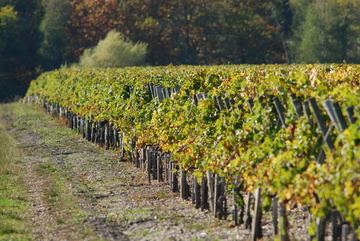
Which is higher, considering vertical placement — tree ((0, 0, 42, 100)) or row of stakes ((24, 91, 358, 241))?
tree ((0, 0, 42, 100))

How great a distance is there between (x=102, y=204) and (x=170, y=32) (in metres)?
63.1

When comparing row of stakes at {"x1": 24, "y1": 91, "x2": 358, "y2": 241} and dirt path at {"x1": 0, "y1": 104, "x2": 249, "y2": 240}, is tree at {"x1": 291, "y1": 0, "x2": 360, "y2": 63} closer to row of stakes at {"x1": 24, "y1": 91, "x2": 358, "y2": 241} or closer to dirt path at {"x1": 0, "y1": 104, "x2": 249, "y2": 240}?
dirt path at {"x1": 0, "y1": 104, "x2": 249, "y2": 240}

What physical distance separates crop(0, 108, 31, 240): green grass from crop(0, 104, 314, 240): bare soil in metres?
0.17

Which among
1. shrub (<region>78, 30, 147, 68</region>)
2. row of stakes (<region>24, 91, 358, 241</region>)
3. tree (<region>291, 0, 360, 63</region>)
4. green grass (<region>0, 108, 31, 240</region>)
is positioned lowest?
green grass (<region>0, 108, 31, 240</region>)

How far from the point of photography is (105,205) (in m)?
11.2

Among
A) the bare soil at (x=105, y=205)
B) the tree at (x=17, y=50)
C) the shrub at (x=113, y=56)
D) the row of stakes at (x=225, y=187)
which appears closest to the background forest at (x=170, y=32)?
the tree at (x=17, y=50)

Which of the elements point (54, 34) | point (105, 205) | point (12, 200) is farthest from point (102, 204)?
point (54, 34)

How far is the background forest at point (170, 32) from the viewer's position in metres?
71.1

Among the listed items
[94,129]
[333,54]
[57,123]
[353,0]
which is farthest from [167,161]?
[353,0]

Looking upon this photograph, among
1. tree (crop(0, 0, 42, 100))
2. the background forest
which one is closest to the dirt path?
tree (crop(0, 0, 42, 100))

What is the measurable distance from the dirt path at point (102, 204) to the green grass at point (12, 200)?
17 cm

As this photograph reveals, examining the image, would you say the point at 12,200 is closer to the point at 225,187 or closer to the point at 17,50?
the point at 225,187

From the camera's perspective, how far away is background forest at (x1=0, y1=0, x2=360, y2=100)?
71.1 m

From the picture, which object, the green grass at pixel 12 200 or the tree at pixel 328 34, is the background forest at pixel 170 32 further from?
the green grass at pixel 12 200
